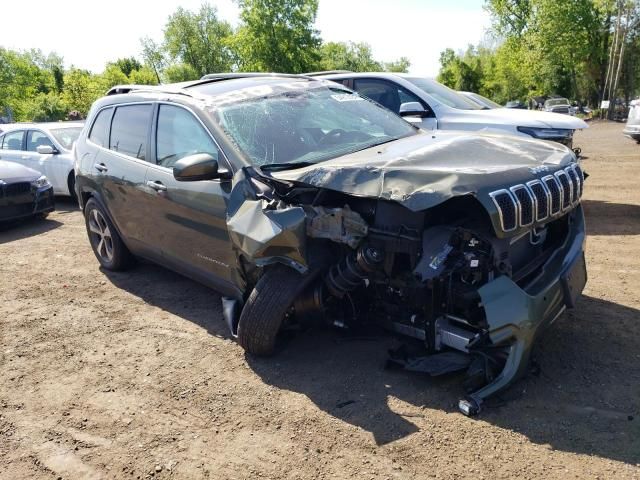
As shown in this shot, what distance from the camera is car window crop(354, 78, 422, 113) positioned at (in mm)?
7410

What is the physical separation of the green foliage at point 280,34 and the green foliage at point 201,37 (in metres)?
31.2

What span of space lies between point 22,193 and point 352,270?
23.7 feet

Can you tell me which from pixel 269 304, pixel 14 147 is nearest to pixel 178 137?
pixel 269 304

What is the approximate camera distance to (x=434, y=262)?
2.83m

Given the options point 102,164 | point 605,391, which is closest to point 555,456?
point 605,391

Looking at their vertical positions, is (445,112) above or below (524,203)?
above

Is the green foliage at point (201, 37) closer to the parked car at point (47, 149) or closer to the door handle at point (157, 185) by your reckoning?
the parked car at point (47, 149)

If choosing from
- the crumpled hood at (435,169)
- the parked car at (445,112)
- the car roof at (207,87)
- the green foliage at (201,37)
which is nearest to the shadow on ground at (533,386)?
the crumpled hood at (435,169)

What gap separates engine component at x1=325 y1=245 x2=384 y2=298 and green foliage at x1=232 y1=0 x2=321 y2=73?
33.8 m

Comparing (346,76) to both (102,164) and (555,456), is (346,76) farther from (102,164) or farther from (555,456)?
(555,456)

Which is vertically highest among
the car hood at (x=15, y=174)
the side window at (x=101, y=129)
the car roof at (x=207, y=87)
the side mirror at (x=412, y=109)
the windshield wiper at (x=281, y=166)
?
the car roof at (x=207, y=87)

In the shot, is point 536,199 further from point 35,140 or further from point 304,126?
point 35,140

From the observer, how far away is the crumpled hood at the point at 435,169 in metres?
2.72

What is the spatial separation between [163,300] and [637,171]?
31.3ft
